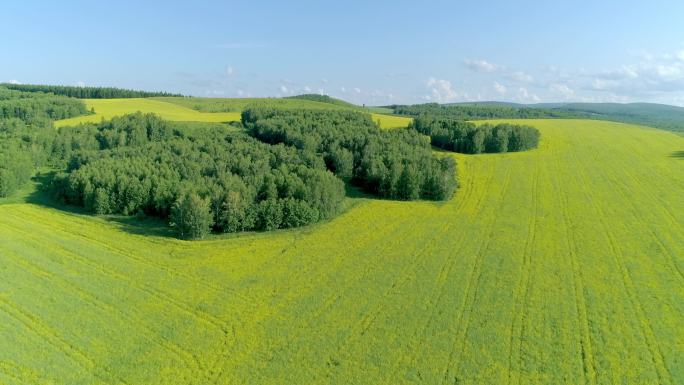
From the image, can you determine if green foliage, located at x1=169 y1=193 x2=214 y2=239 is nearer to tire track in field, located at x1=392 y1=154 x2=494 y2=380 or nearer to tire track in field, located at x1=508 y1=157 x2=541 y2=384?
tire track in field, located at x1=392 y1=154 x2=494 y2=380

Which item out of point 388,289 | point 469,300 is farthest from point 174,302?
point 469,300

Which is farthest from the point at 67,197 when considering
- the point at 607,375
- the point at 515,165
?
the point at 515,165

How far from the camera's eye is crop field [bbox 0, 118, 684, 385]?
26.5 metres

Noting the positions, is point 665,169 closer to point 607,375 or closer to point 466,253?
point 466,253

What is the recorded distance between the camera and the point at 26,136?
89.7 meters

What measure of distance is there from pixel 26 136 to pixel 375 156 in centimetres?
7308

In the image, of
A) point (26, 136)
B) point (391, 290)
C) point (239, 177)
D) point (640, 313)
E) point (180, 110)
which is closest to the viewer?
point (640, 313)

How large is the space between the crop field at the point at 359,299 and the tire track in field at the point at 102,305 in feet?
0.52

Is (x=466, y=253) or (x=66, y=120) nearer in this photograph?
(x=466, y=253)

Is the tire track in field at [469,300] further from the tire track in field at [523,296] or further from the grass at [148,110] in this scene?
the grass at [148,110]

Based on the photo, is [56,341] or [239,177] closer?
[56,341]

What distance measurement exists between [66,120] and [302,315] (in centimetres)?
12773

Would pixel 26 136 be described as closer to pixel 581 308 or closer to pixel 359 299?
pixel 359 299

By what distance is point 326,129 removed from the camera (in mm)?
103188
